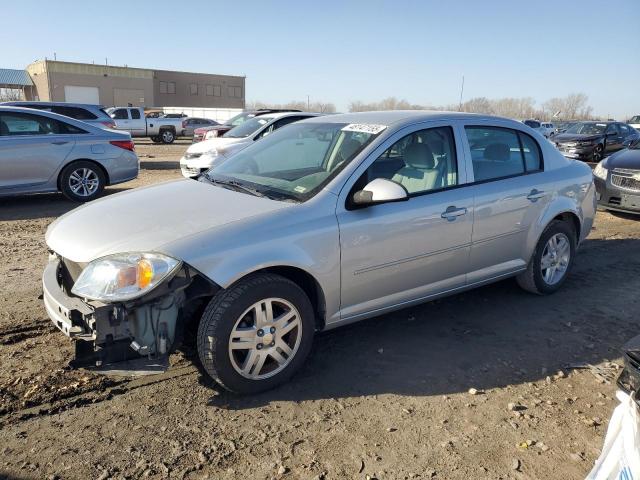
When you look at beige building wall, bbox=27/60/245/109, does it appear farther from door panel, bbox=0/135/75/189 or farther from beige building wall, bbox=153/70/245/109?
door panel, bbox=0/135/75/189

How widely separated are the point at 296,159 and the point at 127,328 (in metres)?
1.91

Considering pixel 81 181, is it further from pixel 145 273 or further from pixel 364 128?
pixel 145 273

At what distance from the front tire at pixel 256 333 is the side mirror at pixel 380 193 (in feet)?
2.36

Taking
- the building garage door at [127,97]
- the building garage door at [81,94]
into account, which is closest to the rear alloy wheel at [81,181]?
the building garage door at [81,94]

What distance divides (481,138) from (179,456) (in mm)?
3312

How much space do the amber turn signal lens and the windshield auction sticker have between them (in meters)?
1.89

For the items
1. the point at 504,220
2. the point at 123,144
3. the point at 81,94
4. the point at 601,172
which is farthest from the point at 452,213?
the point at 81,94

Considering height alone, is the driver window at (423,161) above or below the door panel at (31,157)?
above

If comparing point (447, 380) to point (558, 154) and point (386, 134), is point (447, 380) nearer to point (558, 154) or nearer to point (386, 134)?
point (386, 134)

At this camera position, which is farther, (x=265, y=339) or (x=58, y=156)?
(x=58, y=156)

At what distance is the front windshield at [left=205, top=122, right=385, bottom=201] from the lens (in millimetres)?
3566

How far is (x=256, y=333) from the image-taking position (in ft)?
10.1

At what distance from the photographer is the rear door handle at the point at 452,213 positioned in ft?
12.5

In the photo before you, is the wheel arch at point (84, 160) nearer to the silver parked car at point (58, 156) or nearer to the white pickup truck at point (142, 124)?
the silver parked car at point (58, 156)
